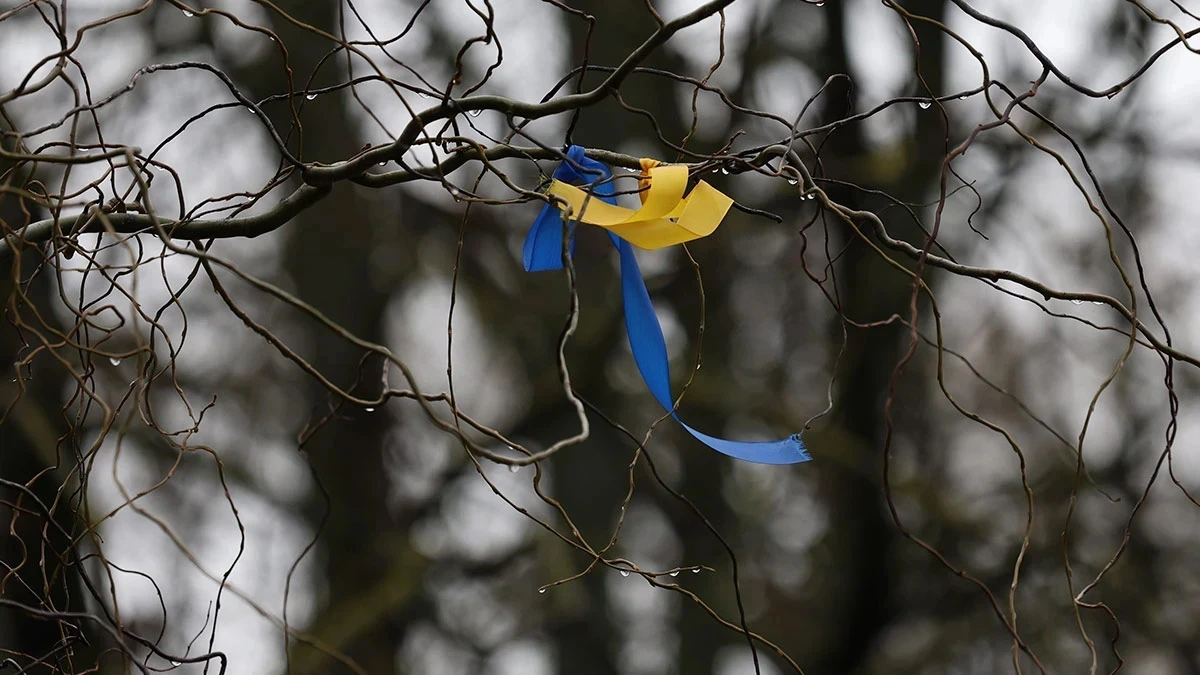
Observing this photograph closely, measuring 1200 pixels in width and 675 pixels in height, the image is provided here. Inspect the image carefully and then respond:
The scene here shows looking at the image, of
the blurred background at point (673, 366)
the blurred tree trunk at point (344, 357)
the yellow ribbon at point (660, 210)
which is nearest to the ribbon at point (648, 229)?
the yellow ribbon at point (660, 210)

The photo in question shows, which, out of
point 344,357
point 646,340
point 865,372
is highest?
point 344,357

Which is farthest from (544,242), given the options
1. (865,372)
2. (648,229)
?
(865,372)

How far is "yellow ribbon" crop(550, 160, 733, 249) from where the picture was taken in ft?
2.99

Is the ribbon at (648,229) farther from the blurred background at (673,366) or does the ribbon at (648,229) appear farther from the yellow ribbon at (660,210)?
the blurred background at (673,366)

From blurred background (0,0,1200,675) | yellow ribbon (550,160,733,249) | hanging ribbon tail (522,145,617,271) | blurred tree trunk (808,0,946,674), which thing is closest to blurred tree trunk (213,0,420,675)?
blurred background (0,0,1200,675)

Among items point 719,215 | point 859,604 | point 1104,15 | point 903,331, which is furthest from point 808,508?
point 719,215

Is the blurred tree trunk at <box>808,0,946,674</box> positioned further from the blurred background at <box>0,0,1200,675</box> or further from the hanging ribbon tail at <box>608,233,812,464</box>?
the hanging ribbon tail at <box>608,233,812,464</box>

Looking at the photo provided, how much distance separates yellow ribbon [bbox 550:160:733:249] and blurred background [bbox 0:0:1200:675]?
2.41 m

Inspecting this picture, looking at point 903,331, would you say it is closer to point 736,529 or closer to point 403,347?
point 736,529

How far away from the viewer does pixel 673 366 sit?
438cm

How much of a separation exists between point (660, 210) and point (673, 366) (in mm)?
3477

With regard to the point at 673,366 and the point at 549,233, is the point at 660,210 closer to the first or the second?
the point at 549,233

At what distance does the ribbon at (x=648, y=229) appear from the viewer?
2.99 ft

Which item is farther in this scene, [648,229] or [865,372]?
[865,372]
